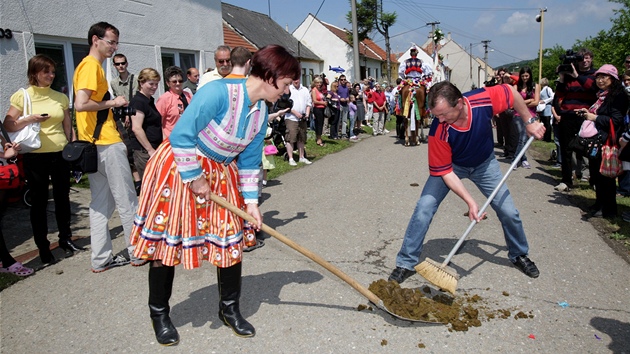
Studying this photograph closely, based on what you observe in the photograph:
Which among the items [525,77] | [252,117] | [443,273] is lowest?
[443,273]

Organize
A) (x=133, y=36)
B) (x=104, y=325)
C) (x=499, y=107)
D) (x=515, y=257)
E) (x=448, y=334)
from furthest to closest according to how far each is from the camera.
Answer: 1. (x=133, y=36)
2. (x=515, y=257)
3. (x=499, y=107)
4. (x=104, y=325)
5. (x=448, y=334)

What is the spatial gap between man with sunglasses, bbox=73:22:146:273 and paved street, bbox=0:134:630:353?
36 cm

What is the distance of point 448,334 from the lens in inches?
131

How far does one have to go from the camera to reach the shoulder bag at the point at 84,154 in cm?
422

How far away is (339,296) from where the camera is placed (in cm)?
393

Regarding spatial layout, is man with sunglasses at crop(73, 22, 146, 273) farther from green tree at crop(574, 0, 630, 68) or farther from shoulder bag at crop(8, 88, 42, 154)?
green tree at crop(574, 0, 630, 68)

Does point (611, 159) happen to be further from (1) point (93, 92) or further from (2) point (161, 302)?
(1) point (93, 92)

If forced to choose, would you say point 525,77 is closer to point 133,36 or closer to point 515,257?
point 515,257

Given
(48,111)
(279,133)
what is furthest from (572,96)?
(48,111)

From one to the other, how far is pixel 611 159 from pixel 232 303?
5.05 meters

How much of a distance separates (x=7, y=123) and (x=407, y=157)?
883 centimetres

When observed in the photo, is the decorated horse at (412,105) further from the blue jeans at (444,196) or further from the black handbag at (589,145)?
the blue jeans at (444,196)

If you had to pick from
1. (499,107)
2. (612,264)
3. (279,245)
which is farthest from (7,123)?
(612,264)

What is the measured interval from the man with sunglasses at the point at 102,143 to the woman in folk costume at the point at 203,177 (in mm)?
1604
